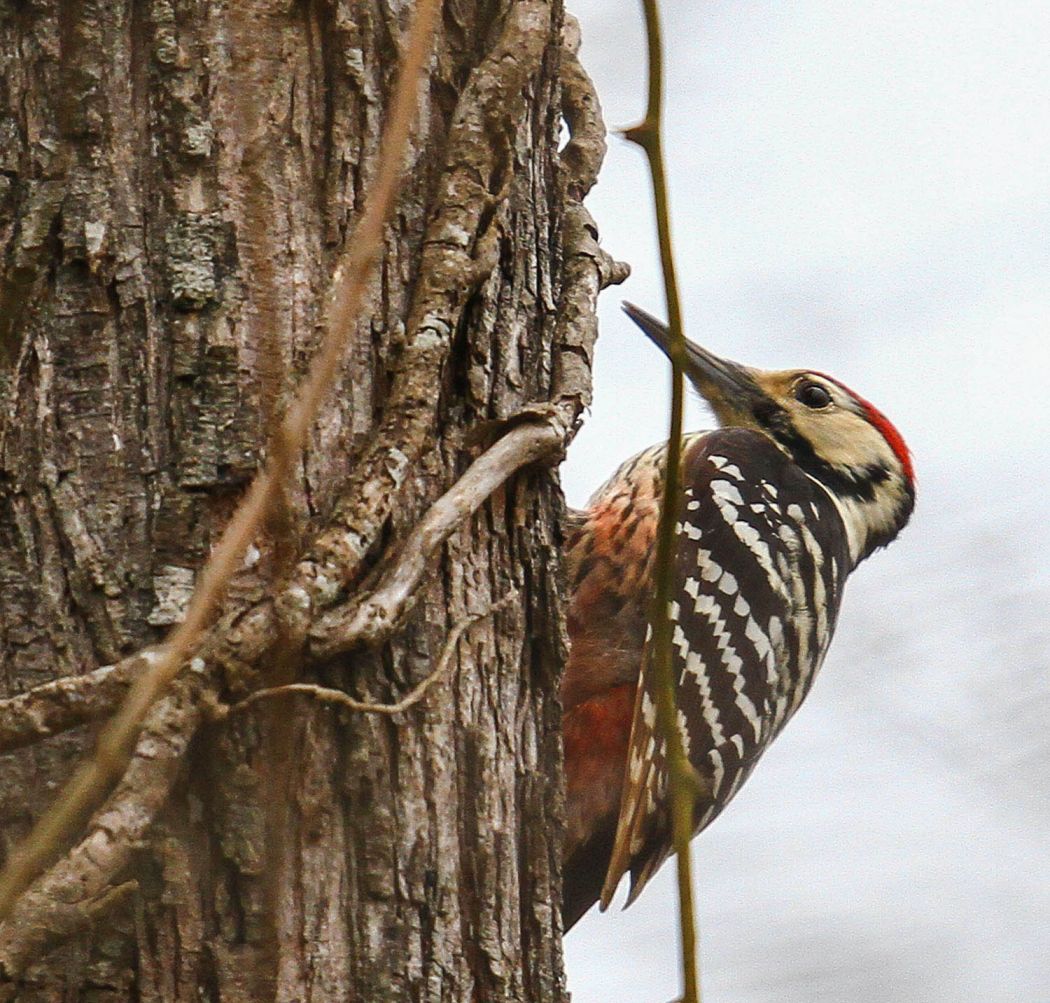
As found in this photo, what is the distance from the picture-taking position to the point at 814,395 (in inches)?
163

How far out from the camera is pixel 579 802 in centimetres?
341

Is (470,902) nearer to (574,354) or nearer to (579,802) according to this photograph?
(574,354)

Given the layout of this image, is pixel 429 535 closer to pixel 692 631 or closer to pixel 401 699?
pixel 401 699

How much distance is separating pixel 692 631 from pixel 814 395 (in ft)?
3.21

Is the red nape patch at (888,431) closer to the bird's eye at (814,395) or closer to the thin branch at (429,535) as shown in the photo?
the bird's eye at (814,395)

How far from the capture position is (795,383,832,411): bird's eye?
4.12 meters

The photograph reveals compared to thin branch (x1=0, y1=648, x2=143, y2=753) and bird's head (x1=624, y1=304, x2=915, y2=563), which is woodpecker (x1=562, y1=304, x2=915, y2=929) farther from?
thin branch (x1=0, y1=648, x2=143, y2=753)

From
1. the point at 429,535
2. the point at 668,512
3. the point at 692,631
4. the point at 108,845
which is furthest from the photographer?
the point at 692,631

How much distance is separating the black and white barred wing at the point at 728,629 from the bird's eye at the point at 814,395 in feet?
1.28

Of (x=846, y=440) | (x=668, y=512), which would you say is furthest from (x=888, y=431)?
(x=668, y=512)

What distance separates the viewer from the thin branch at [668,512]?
4.57 feet

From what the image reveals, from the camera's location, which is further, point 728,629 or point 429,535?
point 728,629

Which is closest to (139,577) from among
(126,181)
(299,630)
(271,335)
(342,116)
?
(299,630)

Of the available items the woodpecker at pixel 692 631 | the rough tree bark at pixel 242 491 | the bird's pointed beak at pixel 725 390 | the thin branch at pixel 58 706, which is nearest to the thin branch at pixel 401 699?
the rough tree bark at pixel 242 491
